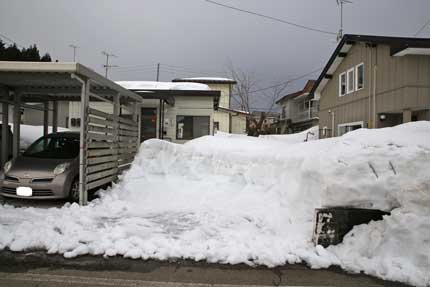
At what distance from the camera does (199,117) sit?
1523 centimetres

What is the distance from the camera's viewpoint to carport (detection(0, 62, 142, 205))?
20.0 feet

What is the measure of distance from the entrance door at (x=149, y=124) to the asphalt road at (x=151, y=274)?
37.7 ft

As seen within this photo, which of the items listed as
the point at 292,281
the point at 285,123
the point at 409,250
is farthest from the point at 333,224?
the point at 285,123

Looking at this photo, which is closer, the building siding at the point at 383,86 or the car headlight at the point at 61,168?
the car headlight at the point at 61,168

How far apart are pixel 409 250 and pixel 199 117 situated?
482 inches

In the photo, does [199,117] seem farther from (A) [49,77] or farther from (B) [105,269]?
(B) [105,269]

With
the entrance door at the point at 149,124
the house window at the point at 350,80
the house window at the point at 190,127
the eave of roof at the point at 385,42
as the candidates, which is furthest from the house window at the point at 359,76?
the entrance door at the point at 149,124

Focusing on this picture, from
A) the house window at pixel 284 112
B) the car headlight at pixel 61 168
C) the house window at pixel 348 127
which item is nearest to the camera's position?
the car headlight at pixel 61 168

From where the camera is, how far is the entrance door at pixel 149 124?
15188 mm

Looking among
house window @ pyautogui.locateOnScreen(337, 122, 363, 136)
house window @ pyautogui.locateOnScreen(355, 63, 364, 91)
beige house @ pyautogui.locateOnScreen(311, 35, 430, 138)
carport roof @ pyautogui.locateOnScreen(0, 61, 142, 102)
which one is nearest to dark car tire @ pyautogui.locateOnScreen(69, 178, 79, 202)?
carport roof @ pyautogui.locateOnScreen(0, 61, 142, 102)

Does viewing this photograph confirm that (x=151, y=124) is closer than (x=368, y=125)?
No

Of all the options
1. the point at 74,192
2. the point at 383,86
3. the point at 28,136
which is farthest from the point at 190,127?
the point at 74,192

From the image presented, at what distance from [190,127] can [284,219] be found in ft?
35.1

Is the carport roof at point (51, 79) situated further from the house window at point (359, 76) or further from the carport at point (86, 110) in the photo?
the house window at point (359, 76)
